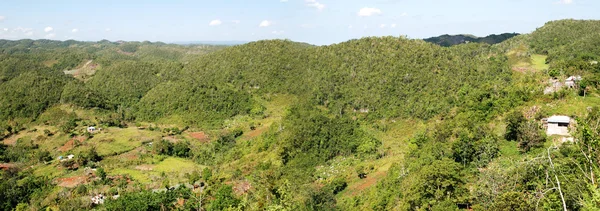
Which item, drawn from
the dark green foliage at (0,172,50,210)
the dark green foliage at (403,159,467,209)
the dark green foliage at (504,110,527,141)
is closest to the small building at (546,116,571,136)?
the dark green foliage at (504,110,527,141)

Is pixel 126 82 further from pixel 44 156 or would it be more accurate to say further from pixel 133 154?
pixel 133 154

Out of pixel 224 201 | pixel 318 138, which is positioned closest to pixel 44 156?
pixel 224 201

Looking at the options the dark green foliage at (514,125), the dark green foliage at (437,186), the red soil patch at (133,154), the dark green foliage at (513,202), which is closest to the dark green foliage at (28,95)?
the red soil patch at (133,154)

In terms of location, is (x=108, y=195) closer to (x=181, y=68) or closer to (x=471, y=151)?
(x=471, y=151)

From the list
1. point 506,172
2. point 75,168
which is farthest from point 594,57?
point 75,168

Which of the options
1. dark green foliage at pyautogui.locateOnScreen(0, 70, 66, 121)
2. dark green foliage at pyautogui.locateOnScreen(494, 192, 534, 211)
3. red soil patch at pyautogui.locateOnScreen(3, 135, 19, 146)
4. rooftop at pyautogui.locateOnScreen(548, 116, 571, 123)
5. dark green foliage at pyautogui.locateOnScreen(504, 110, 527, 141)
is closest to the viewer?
dark green foliage at pyautogui.locateOnScreen(494, 192, 534, 211)

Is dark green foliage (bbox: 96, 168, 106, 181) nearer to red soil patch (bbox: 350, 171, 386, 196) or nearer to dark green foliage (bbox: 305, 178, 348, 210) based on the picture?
dark green foliage (bbox: 305, 178, 348, 210)
